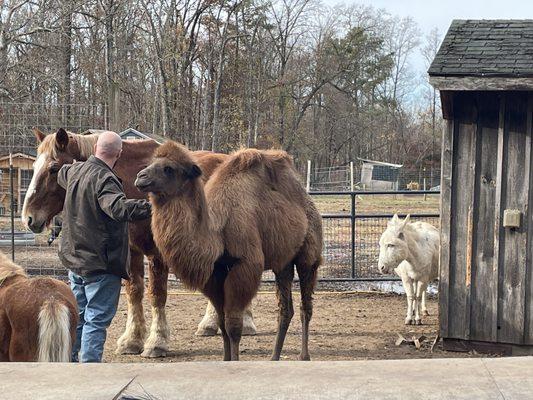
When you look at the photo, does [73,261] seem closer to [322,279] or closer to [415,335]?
[415,335]

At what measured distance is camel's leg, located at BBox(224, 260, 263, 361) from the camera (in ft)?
19.7

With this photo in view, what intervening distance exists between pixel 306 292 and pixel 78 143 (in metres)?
2.71

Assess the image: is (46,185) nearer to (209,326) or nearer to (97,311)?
(97,311)

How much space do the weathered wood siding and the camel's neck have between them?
289 centimetres

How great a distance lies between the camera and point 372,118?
53.2 m

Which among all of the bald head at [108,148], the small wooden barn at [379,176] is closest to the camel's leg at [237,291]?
the bald head at [108,148]

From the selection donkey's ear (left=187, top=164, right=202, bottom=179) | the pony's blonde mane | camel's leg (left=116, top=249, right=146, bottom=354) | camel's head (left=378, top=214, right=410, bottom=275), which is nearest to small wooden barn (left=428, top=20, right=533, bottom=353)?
camel's head (left=378, top=214, right=410, bottom=275)

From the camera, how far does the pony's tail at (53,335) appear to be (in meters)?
4.72

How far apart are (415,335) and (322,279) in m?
2.99

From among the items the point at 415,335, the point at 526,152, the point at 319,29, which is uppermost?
the point at 319,29

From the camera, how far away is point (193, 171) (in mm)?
5672

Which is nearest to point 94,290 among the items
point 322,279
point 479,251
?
point 479,251

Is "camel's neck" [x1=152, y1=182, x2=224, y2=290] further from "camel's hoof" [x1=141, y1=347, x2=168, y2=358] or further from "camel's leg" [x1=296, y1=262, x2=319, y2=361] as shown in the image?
"camel's hoof" [x1=141, y1=347, x2=168, y2=358]

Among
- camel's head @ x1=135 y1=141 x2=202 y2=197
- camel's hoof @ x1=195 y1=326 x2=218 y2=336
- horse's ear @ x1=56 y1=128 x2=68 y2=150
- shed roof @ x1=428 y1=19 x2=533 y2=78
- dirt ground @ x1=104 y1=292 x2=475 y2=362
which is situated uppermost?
shed roof @ x1=428 y1=19 x2=533 y2=78
